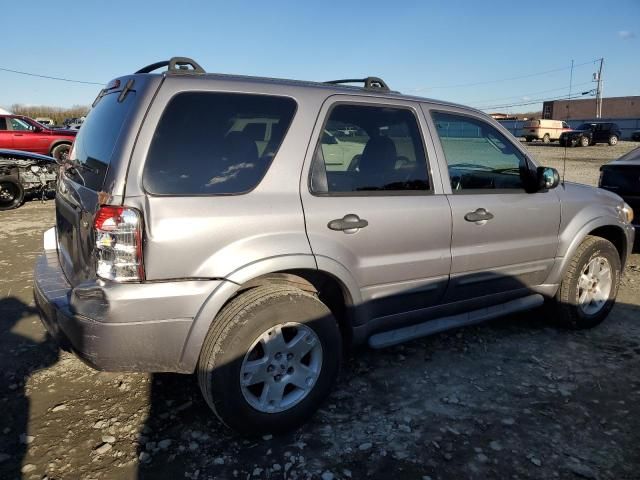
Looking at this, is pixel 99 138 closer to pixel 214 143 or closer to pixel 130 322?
pixel 214 143

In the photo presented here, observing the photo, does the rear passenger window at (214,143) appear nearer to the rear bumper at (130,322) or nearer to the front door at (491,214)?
the rear bumper at (130,322)

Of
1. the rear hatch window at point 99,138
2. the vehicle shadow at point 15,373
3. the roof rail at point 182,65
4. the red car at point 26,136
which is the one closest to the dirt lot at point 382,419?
the vehicle shadow at point 15,373

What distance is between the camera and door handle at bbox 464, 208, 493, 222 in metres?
3.34

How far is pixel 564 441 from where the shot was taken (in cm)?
274

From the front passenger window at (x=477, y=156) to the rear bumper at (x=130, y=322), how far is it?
1881 mm

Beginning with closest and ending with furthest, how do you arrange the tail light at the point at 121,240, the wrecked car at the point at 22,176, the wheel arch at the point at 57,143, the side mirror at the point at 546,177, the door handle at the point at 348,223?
the tail light at the point at 121,240
the door handle at the point at 348,223
the side mirror at the point at 546,177
the wrecked car at the point at 22,176
the wheel arch at the point at 57,143

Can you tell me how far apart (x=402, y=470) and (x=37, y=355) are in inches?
110

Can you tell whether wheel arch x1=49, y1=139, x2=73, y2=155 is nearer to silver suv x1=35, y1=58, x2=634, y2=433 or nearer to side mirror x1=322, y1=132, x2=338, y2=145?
silver suv x1=35, y1=58, x2=634, y2=433

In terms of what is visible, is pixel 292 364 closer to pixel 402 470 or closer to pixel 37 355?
pixel 402 470

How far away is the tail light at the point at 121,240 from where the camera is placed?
2283 millimetres

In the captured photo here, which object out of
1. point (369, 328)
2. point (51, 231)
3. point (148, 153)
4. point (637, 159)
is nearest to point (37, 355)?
point (51, 231)

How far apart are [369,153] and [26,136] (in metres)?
16.5

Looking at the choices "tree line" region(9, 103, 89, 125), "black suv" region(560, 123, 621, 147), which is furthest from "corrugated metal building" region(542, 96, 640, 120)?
"tree line" region(9, 103, 89, 125)

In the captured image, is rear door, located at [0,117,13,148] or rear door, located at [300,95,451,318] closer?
rear door, located at [300,95,451,318]
